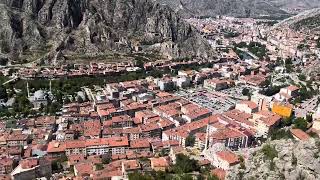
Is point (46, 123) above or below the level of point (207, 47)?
below

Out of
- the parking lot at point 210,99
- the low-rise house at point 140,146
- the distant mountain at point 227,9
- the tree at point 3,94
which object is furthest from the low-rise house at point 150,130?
the distant mountain at point 227,9

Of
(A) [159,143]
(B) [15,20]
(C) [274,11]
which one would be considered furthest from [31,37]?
(C) [274,11]

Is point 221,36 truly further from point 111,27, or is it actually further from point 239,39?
point 111,27

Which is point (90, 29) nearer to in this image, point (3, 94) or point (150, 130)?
point (3, 94)

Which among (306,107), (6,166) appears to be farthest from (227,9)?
(6,166)

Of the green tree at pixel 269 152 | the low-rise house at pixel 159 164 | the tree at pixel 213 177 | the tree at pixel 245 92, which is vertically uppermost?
the green tree at pixel 269 152

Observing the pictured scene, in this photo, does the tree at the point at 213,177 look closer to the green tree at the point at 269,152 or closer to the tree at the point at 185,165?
the tree at the point at 185,165
